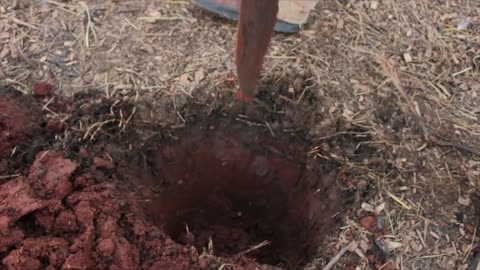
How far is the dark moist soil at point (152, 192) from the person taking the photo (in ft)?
7.61

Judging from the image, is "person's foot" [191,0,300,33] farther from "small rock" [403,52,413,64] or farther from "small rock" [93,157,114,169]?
"small rock" [93,157,114,169]

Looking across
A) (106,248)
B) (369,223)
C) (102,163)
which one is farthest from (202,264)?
(369,223)

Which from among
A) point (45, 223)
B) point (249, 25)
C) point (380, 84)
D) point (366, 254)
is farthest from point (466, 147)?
point (45, 223)

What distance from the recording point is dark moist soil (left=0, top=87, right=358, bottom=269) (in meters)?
2.32

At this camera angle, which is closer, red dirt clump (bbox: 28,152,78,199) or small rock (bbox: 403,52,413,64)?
red dirt clump (bbox: 28,152,78,199)

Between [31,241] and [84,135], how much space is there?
2.00ft

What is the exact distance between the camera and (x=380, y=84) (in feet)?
9.70

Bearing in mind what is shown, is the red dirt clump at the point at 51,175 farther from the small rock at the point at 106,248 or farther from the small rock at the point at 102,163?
the small rock at the point at 106,248

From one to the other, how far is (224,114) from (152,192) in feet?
1.71

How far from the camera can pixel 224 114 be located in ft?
9.44

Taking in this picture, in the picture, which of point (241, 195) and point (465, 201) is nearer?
point (465, 201)

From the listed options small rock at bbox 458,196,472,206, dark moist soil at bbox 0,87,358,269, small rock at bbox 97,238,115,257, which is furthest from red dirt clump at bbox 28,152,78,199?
small rock at bbox 458,196,472,206

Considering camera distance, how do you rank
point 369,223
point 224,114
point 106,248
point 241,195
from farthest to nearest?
point 241,195 → point 224,114 → point 369,223 → point 106,248

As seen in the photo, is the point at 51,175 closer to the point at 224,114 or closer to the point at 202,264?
the point at 202,264
